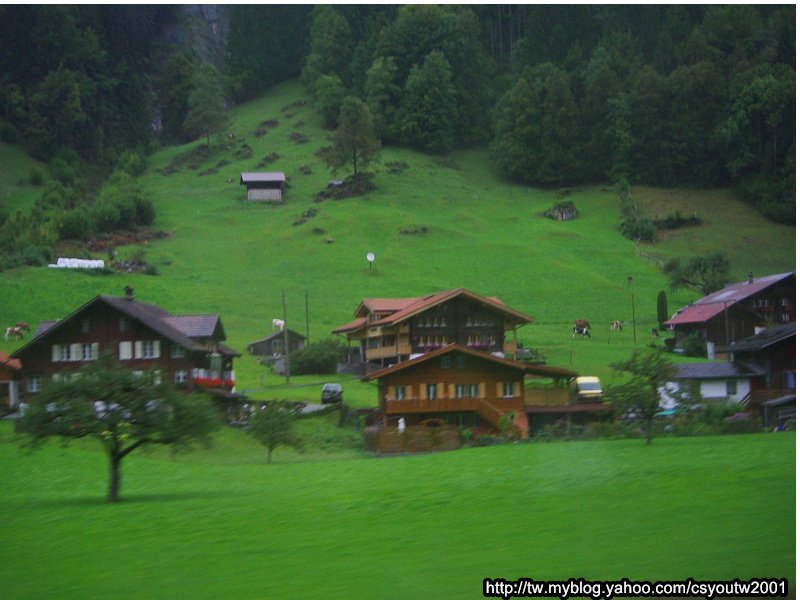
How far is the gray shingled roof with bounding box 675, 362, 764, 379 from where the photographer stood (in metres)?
15.1

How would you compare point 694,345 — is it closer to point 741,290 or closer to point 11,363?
point 741,290

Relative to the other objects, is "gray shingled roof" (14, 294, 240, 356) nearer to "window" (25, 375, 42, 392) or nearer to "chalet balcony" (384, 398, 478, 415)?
"window" (25, 375, 42, 392)

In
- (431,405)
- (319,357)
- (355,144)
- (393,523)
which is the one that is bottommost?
(393,523)

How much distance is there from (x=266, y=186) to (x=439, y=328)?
6.00 meters

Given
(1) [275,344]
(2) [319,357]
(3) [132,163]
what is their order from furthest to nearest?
(3) [132,163] → (2) [319,357] → (1) [275,344]

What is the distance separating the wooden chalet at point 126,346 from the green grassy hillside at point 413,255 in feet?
1.92

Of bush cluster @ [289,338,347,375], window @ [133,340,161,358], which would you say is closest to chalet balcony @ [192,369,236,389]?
window @ [133,340,161,358]

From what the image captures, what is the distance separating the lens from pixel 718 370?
1541 centimetres

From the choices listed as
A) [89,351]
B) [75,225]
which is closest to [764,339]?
[89,351]

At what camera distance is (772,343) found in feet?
48.4

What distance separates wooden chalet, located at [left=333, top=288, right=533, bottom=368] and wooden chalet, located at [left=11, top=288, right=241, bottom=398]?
2.63 m

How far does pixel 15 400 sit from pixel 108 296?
218 centimetres

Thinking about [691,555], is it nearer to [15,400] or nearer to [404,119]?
[15,400]

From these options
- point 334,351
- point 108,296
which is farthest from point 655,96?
point 108,296
